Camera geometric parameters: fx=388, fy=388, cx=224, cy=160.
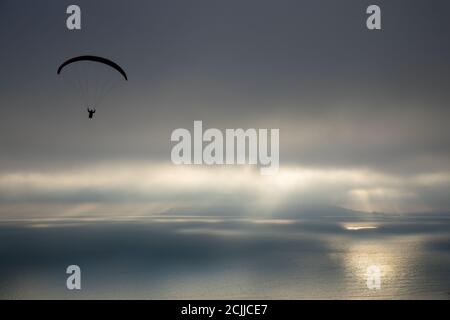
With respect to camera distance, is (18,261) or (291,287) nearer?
(291,287)

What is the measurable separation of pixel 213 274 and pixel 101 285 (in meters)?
36.3

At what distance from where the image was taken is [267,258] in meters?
170

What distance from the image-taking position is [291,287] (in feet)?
343

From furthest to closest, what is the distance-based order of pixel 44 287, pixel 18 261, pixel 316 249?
1. pixel 316 249
2. pixel 18 261
3. pixel 44 287

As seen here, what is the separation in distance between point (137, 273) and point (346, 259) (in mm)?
85590
